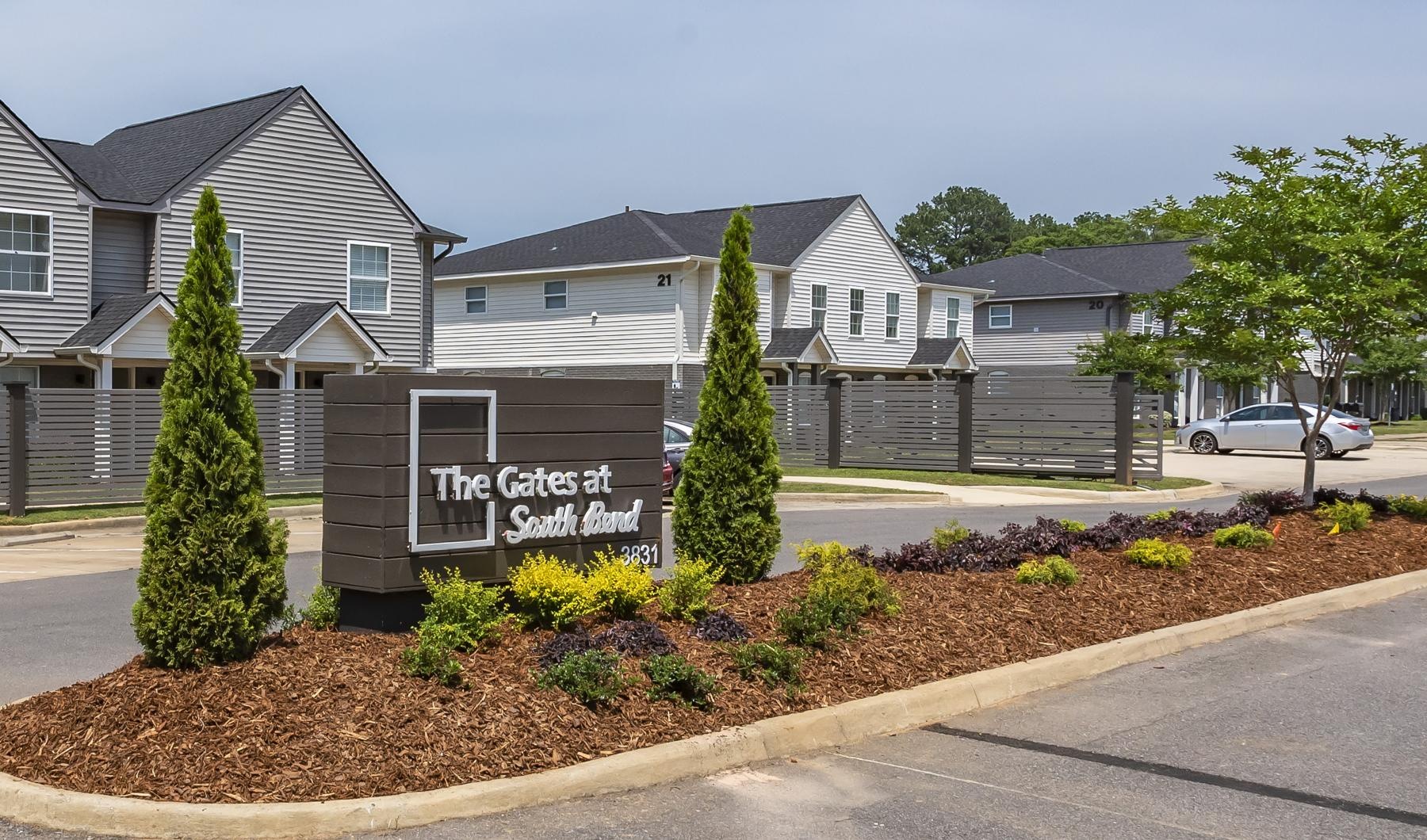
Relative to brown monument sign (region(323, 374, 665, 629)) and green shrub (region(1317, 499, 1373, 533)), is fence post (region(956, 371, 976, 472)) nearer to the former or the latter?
green shrub (region(1317, 499, 1373, 533))

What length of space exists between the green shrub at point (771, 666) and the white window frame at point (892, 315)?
36.9 m

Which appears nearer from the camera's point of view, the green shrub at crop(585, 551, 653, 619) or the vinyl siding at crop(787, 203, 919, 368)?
the green shrub at crop(585, 551, 653, 619)

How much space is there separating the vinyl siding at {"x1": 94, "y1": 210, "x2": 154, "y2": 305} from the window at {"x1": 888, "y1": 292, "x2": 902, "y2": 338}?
79.2 ft

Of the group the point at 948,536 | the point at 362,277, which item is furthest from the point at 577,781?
the point at 362,277

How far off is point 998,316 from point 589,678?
51155mm

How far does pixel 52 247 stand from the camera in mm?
25031

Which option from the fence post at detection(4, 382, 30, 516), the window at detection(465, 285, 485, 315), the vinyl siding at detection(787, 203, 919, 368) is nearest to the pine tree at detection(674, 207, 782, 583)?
the fence post at detection(4, 382, 30, 516)

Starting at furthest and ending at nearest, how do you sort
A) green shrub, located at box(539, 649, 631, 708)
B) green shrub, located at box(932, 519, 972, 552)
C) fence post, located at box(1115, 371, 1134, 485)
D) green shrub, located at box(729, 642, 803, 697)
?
fence post, located at box(1115, 371, 1134, 485), green shrub, located at box(932, 519, 972, 552), green shrub, located at box(729, 642, 803, 697), green shrub, located at box(539, 649, 631, 708)

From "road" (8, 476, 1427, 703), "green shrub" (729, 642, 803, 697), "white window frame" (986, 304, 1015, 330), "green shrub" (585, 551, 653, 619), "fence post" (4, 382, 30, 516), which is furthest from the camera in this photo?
"white window frame" (986, 304, 1015, 330)

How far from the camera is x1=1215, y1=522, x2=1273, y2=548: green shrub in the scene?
41.3 feet

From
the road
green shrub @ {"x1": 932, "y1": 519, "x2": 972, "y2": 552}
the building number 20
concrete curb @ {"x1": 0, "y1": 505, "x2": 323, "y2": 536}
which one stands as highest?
the building number 20

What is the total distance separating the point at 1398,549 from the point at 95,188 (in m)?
23.0

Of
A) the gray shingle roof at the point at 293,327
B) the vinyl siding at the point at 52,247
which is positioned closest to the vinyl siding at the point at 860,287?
the gray shingle roof at the point at 293,327

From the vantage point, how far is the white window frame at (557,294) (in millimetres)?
41062
